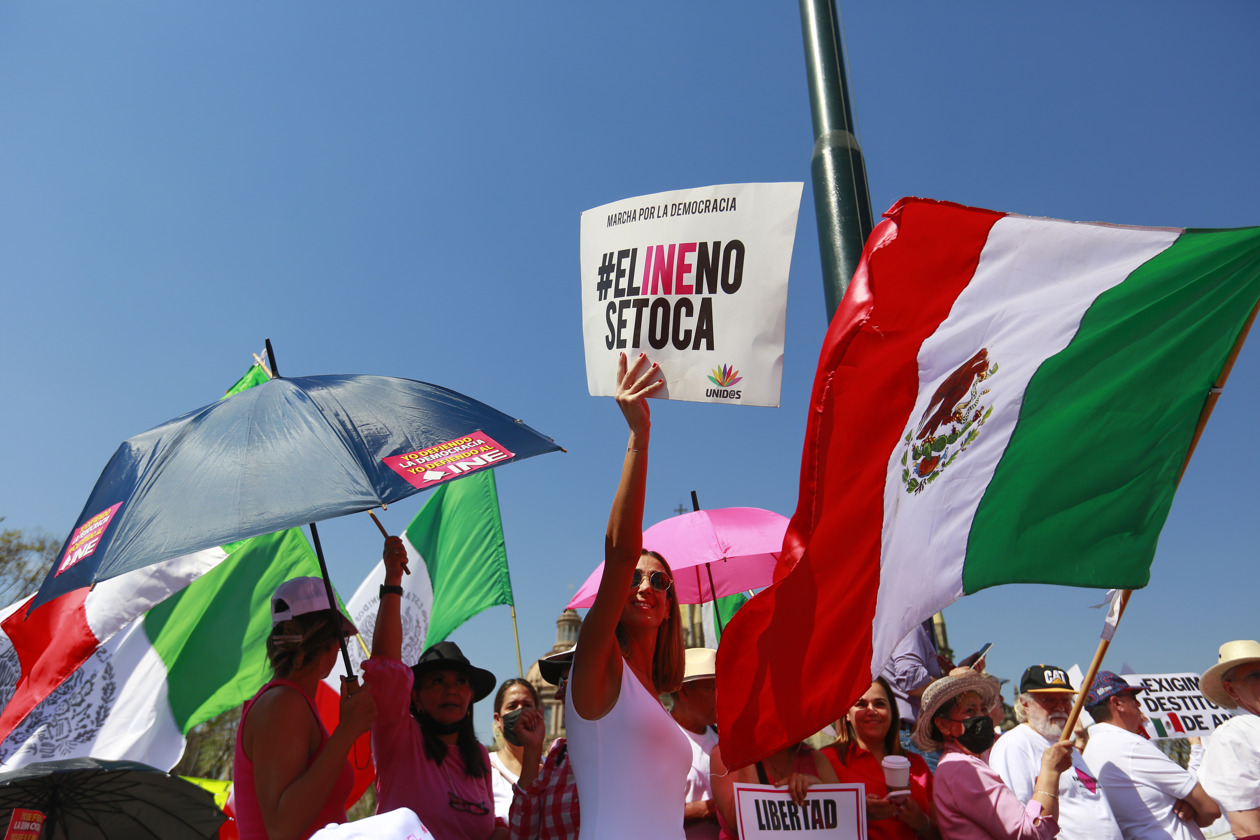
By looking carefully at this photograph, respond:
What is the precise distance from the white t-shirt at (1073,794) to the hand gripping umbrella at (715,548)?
69.9 inches

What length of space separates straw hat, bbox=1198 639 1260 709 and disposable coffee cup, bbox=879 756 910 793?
95.7 inches

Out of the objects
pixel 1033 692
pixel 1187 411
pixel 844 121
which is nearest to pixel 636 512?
pixel 1187 411

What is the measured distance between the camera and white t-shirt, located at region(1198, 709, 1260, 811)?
4.36 meters

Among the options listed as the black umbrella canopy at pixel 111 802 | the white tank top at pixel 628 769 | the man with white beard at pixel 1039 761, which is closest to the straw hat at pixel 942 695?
the man with white beard at pixel 1039 761

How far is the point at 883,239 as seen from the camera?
3.11 metres

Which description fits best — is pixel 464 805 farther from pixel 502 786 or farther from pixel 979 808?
pixel 979 808

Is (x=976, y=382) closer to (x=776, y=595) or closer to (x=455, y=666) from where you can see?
(x=776, y=595)

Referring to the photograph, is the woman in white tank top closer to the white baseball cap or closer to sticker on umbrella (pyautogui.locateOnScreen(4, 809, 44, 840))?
the white baseball cap

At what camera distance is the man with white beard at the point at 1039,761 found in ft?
15.1

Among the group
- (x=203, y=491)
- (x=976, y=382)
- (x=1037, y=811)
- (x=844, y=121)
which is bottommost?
(x=1037, y=811)

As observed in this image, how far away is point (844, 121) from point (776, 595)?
9.28 feet

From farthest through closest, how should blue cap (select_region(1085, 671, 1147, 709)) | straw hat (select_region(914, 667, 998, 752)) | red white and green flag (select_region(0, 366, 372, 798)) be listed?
1. blue cap (select_region(1085, 671, 1147, 709))
2. red white and green flag (select_region(0, 366, 372, 798))
3. straw hat (select_region(914, 667, 998, 752))

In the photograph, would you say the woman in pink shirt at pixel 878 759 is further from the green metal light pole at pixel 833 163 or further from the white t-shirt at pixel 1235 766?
the green metal light pole at pixel 833 163

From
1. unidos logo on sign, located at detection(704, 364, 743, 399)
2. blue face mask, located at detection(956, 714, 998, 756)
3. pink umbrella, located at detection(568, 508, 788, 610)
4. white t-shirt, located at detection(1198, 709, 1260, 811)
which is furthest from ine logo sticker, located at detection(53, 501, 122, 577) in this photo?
white t-shirt, located at detection(1198, 709, 1260, 811)
